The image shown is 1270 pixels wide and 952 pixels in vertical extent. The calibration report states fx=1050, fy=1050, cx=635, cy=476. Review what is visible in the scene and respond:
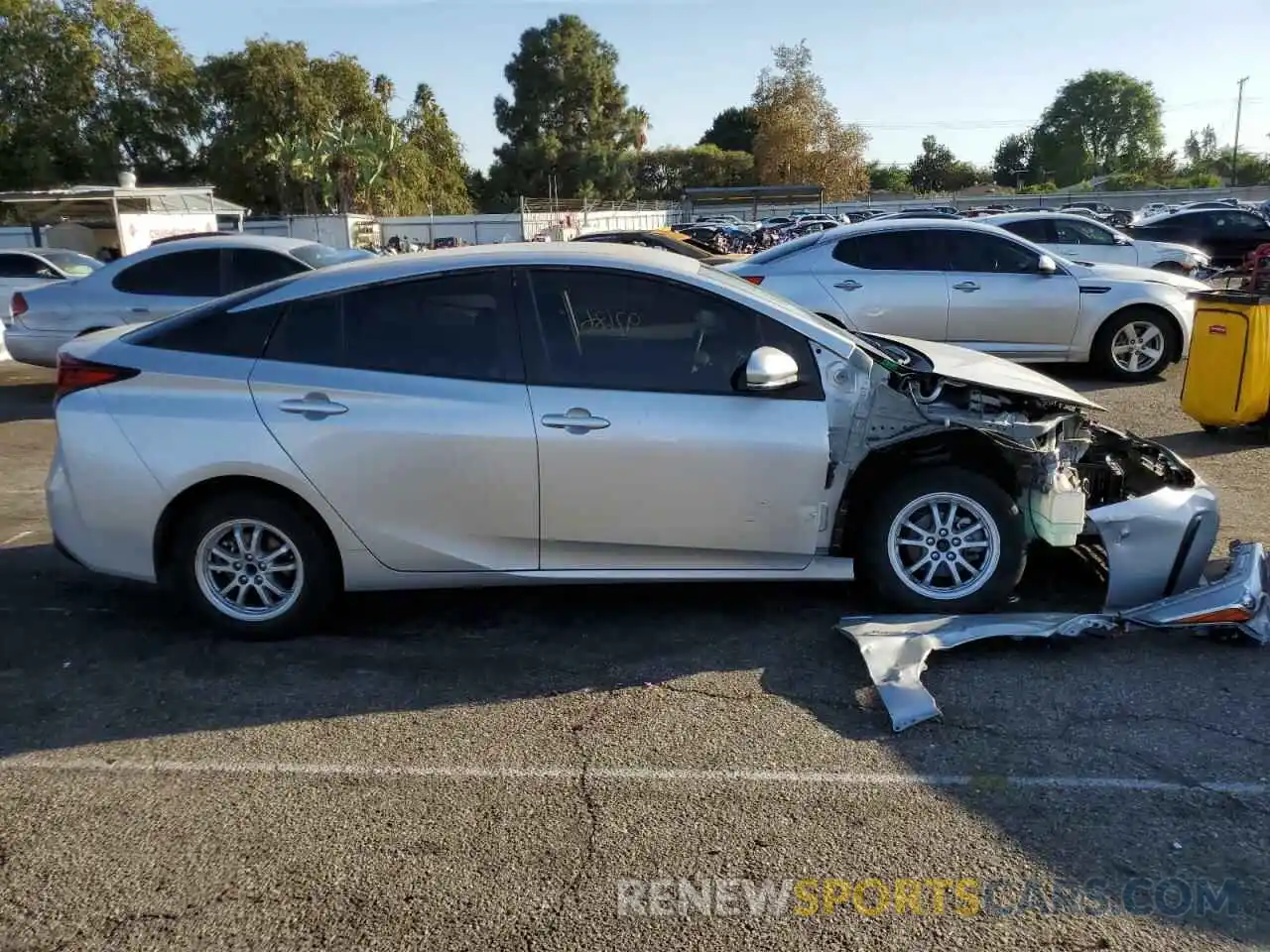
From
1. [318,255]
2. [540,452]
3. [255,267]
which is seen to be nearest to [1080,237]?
[318,255]

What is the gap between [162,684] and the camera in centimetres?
431

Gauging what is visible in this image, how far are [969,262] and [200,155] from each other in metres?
57.7

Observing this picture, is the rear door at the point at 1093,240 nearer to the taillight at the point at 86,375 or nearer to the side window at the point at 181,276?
the side window at the point at 181,276

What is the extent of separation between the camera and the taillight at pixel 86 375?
4.57 m

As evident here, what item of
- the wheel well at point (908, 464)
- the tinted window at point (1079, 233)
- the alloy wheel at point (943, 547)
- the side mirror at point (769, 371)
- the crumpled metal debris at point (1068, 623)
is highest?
the tinted window at point (1079, 233)

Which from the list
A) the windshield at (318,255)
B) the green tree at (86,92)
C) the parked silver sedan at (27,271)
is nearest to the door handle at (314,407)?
the windshield at (318,255)

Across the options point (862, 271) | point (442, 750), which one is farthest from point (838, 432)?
point (862, 271)

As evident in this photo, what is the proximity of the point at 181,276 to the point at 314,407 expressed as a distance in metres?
6.88

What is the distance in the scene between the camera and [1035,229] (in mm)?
14328

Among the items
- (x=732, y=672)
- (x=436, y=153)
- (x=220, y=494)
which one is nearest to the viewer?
(x=732, y=672)

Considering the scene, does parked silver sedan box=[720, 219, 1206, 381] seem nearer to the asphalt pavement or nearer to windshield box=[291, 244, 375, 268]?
windshield box=[291, 244, 375, 268]

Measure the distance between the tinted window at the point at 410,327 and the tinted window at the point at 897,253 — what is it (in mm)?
6703

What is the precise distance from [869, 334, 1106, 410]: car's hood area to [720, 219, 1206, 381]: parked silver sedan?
5.03 m

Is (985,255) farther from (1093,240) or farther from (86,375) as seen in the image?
(86,375)
